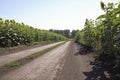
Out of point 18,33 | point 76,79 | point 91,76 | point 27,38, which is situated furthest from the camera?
point 27,38

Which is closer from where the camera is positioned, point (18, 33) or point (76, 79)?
point (76, 79)

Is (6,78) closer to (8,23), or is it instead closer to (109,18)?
(109,18)

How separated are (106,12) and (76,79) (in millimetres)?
7524

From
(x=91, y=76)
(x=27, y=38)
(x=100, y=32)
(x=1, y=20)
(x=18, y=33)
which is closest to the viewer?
(x=91, y=76)

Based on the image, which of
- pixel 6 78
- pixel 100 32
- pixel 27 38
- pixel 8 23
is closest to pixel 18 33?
pixel 8 23

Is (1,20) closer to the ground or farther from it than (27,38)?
farther from it

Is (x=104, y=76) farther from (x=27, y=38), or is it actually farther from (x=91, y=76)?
(x=27, y=38)

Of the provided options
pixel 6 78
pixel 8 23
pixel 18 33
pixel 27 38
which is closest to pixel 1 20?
pixel 8 23

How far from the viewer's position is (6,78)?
946cm

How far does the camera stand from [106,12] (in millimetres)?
15094

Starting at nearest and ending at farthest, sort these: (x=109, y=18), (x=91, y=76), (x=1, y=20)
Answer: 1. (x=91, y=76)
2. (x=109, y=18)
3. (x=1, y=20)

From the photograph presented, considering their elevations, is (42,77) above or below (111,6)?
below

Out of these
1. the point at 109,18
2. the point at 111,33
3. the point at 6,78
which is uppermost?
the point at 109,18

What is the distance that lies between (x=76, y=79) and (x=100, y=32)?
7.22 metres
